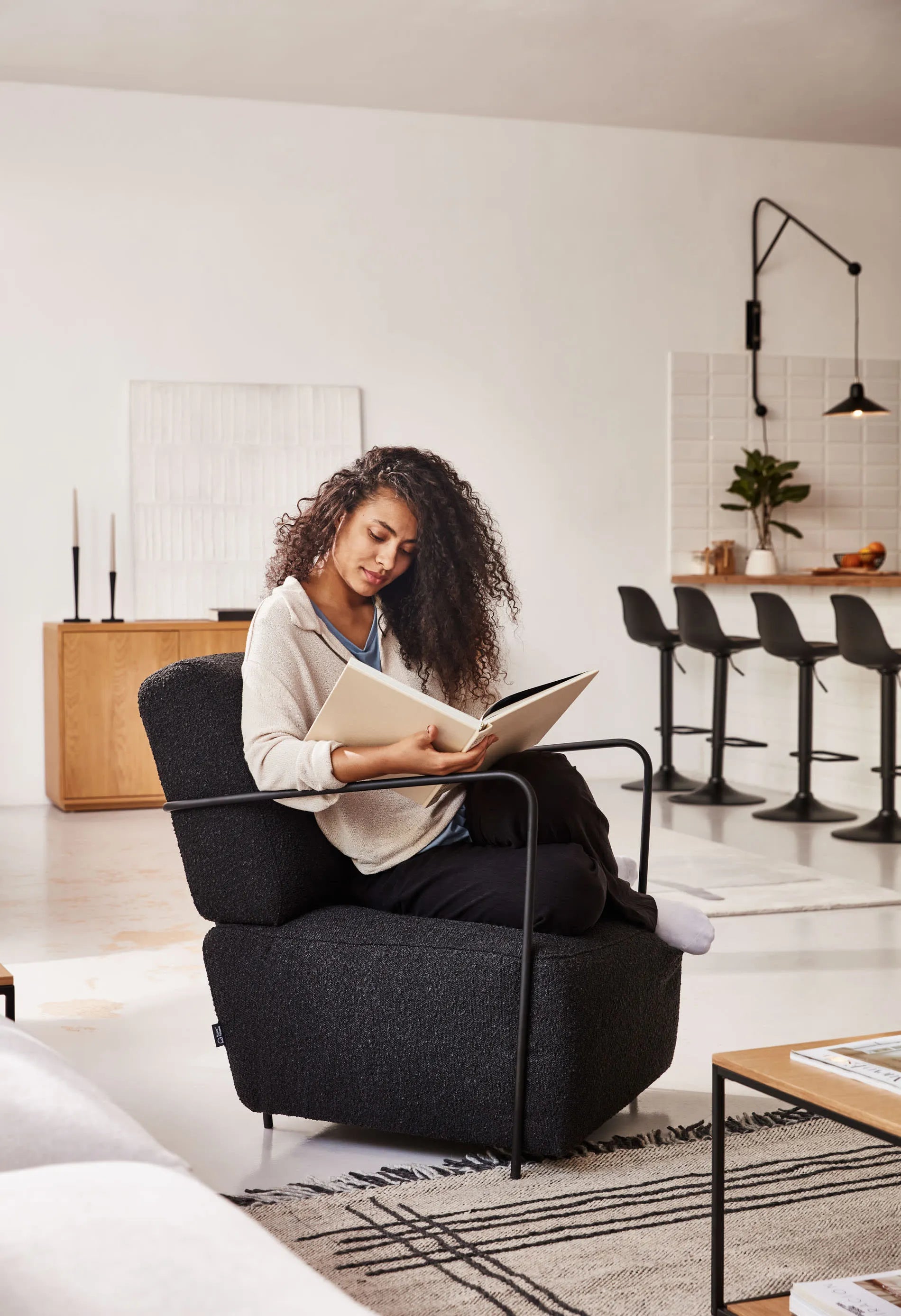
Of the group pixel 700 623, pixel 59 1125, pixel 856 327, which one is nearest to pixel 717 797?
pixel 700 623

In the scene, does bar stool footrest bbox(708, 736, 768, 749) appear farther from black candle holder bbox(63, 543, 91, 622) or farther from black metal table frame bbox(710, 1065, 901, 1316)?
black metal table frame bbox(710, 1065, 901, 1316)

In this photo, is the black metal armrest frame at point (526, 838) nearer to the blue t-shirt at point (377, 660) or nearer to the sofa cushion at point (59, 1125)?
the blue t-shirt at point (377, 660)

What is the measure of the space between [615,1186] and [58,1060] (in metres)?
1.06

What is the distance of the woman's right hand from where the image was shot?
7.63 feet

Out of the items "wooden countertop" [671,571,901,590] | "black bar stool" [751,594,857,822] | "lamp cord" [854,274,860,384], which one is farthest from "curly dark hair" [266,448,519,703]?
"lamp cord" [854,274,860,384]

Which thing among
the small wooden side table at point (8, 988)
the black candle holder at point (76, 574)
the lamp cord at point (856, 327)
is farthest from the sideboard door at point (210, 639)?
the small wooden side table at point (8, 988)

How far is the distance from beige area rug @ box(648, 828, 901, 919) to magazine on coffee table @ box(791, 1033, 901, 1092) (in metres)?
2.37

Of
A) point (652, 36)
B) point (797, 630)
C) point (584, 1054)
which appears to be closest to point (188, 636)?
point (797, 630)

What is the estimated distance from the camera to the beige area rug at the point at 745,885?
4293mm

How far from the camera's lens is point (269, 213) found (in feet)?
23.3

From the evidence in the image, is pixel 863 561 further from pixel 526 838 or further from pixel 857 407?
pixel 526 838

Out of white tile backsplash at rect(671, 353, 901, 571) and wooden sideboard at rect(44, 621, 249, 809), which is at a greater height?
white tile backsplash at rect(671, 353, 901, 571)

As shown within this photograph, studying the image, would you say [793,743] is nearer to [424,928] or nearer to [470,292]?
[470,292]

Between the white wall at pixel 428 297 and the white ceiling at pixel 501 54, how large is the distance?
0.23m
